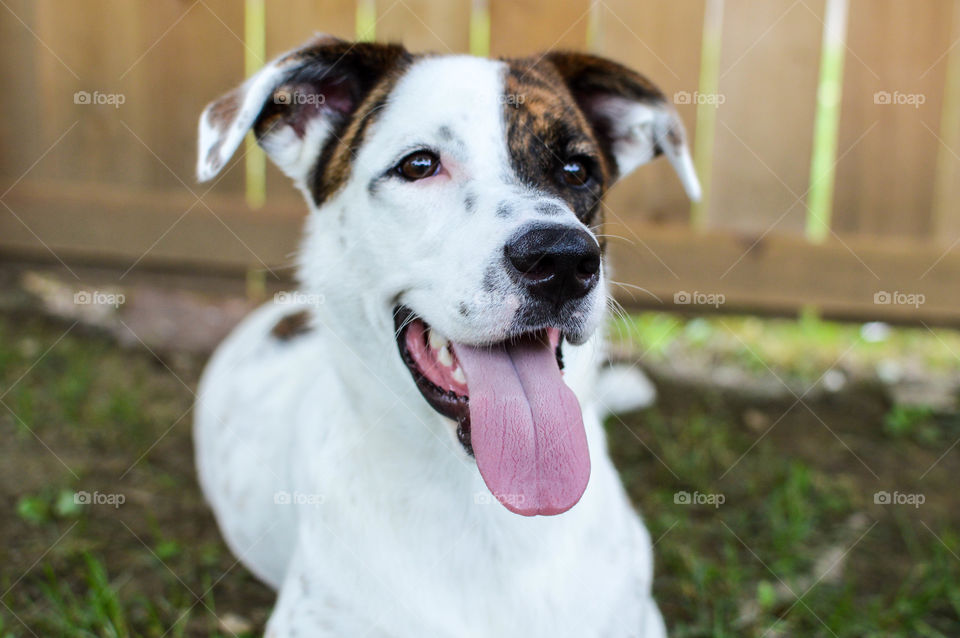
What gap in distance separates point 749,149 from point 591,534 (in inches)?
119

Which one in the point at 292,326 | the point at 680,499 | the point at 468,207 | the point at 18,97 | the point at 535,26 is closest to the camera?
the point at 468,207

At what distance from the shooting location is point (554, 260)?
191cm

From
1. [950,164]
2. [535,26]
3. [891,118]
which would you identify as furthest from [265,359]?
[950,164]

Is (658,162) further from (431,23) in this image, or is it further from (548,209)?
(548,209)

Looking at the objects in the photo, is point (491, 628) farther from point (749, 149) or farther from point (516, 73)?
point (749, 149)

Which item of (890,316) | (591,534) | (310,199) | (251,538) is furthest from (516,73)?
(890,316)

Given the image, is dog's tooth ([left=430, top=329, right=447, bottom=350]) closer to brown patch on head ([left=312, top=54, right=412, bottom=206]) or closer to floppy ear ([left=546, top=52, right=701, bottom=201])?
brown patch on head ([left=312, top=54, right=412, bottom=206])

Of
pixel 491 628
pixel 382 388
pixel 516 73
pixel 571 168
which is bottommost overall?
pixel 491 628

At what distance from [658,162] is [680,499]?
190 cm

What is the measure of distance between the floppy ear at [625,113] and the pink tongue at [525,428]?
1.03 meters

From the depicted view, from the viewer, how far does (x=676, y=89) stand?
454cm

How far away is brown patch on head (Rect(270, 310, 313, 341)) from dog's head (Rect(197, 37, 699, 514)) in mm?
1053

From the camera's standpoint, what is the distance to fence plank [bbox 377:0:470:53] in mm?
4543

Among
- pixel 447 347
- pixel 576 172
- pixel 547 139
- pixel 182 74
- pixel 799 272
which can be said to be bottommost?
pixel 799 272
